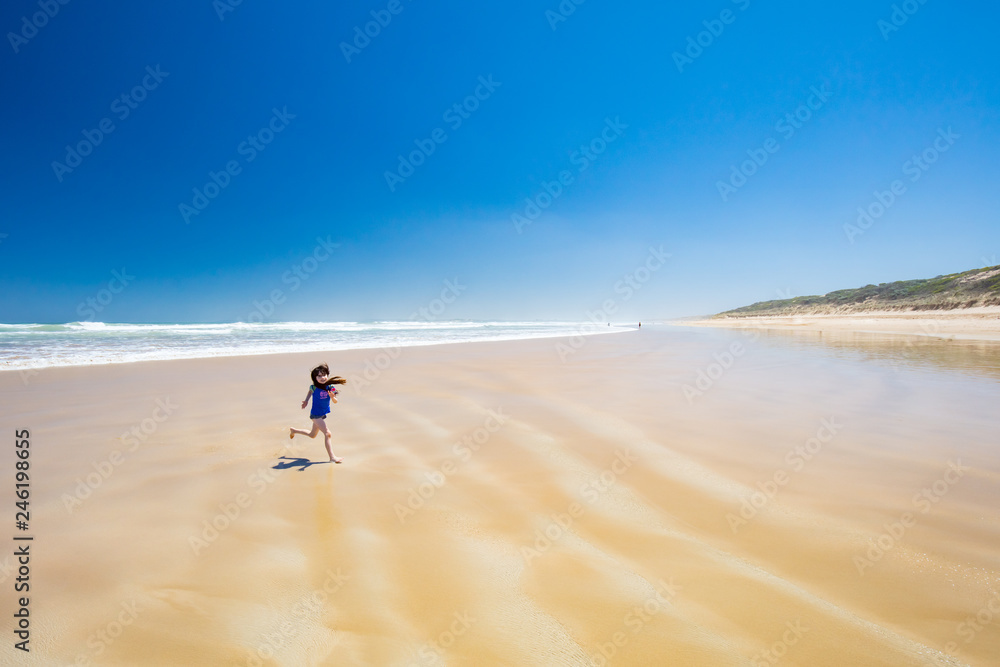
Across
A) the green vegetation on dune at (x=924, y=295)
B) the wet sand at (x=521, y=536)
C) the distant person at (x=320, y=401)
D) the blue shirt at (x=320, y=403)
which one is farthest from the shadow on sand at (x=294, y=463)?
the green vegetation on dune at (x=924, y=295)

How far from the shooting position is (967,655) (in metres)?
2.18

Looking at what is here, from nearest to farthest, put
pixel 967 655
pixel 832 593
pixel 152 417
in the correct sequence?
1. pixel 967 655
2. pixel 832 593
3. pixel 152 417

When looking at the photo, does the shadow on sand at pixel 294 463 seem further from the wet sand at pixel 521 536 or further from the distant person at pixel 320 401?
the distant person at pixel 320 401

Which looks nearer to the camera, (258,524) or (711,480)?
(258,524)

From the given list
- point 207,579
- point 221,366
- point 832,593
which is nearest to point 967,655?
point 832,593

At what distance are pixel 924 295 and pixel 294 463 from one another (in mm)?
61705

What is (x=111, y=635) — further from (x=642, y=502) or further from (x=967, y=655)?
(x=967, y=655)

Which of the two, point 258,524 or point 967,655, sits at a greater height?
point 258,524

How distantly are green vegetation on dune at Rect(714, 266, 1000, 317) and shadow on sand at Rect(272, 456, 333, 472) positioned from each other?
163 feet

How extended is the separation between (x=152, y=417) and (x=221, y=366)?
267 inches

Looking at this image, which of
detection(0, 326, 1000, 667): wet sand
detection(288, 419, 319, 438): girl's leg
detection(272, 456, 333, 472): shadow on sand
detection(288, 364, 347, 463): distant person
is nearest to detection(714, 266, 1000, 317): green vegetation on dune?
detection(0, 326, 1000, 667): wet sand

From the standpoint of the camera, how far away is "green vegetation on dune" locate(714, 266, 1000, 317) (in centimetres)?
3684

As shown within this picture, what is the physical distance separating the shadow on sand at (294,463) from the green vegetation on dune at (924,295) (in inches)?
1959

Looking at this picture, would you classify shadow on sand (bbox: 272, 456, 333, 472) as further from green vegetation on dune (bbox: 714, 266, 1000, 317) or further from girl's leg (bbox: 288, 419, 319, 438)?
green vegetation on dune (bbox: 714, 266, 1000, 317)
